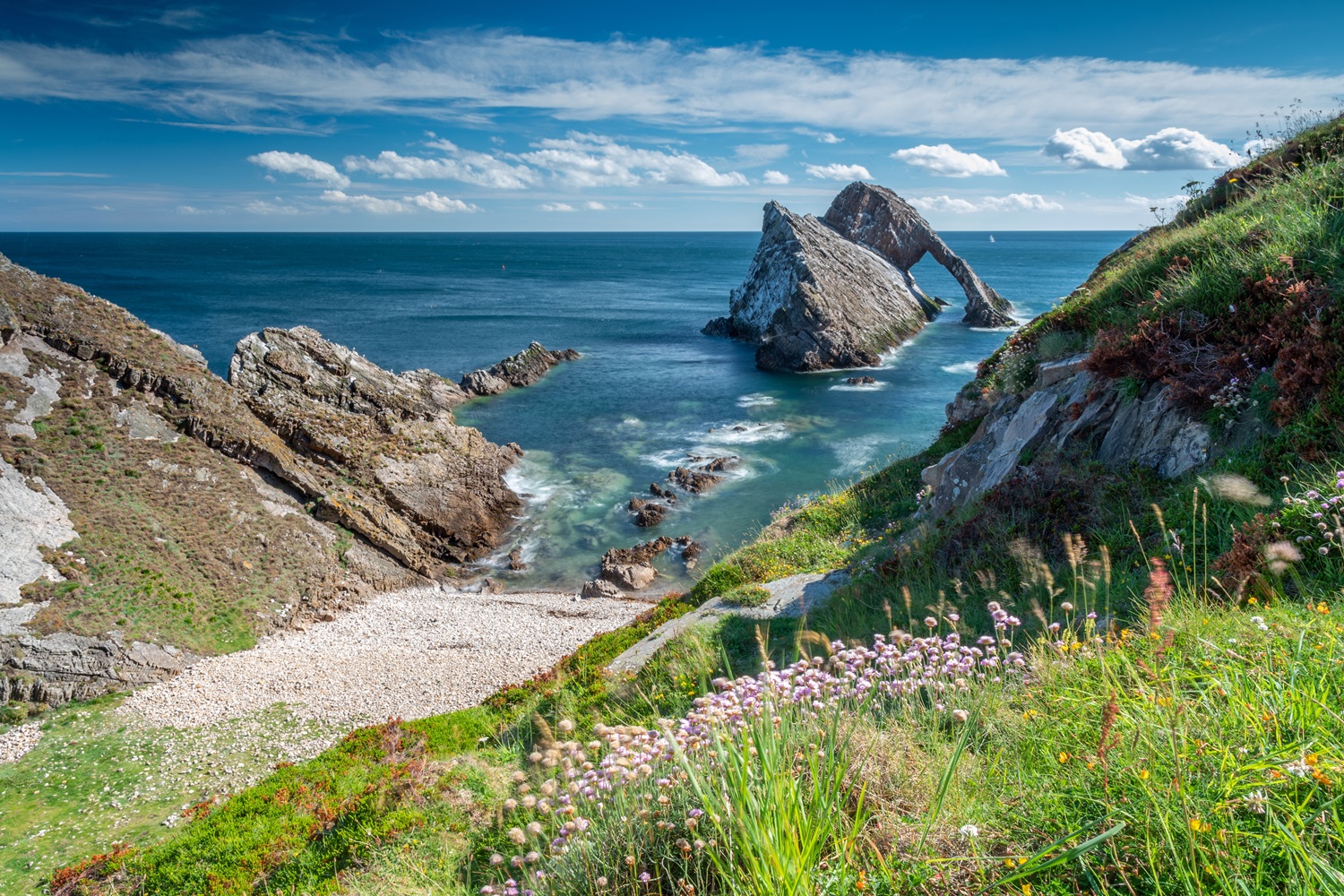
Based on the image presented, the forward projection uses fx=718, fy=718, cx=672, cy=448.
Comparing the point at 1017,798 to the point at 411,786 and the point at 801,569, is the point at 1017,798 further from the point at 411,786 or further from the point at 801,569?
the point at 801,569

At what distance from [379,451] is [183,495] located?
23.6 feet

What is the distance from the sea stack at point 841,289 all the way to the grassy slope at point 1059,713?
137 feet

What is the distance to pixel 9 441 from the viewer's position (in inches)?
803

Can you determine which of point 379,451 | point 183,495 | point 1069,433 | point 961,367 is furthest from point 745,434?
point 1069,433

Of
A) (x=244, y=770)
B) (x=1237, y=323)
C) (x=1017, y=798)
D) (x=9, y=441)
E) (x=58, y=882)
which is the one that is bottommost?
(x=244, y=770)

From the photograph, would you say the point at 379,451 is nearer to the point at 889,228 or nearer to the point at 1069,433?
the point at 1069,433

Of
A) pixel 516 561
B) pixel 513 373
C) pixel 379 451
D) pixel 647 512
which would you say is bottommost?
pixel 516 561

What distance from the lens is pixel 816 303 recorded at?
59.1 metres

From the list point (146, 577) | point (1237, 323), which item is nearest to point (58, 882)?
point (146, 577)

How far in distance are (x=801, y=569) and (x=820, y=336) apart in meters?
45.5

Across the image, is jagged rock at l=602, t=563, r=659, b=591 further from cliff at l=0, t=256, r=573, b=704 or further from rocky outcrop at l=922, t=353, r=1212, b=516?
rocky outcrop at l=922, t=353, r=1212, b=516

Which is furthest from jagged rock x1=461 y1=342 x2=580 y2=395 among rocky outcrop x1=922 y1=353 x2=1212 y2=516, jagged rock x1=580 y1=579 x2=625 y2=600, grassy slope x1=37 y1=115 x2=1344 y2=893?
rocky outcrop x1=922 y1=353 x2=1212 y2=516

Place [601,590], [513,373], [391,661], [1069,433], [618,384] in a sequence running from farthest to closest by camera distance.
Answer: [513,373] < [618,384] < [601,590] < [391,661] < [1069,433]

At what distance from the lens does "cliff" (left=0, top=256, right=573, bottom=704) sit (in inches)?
708
